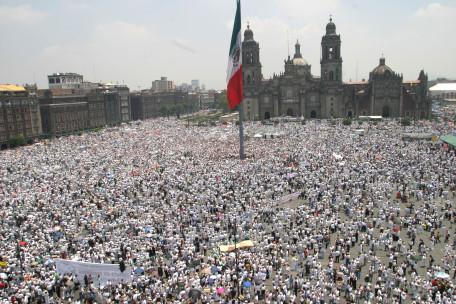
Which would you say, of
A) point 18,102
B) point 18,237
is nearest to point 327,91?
point 18,102

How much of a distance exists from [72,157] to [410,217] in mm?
40360

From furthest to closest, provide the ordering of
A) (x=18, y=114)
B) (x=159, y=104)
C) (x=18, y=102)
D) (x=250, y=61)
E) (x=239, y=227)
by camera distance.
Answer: (x=159, y=104) → (x=250, y=61) → (x=18, y=102) → (x=18, y=114) → (x=239, y=227)

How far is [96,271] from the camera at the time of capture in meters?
19.1

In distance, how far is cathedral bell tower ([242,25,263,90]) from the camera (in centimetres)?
9800

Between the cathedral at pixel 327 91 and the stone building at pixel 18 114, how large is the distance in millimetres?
46341

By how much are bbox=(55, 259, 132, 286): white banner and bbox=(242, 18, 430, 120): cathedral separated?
3238 inches

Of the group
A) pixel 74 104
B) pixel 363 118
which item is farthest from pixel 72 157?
pixel 363 118

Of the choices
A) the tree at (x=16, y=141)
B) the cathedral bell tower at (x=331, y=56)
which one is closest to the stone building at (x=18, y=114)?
the tree at (x=16, y=141)

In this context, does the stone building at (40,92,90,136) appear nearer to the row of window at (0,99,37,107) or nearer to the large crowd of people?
the row of window at (0,99,37,107)

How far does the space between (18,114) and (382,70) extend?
2969 inches

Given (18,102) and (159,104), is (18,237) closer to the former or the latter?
(18,102)

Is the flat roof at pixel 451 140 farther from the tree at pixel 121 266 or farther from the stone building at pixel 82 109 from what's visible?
the stone building at pixel 82 109

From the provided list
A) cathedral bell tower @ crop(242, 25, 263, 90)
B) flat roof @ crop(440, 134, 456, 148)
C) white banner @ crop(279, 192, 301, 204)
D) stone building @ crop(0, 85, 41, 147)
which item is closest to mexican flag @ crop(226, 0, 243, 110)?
white banner @ crop(279, 192, 301, 204)

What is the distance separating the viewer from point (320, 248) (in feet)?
71.9
